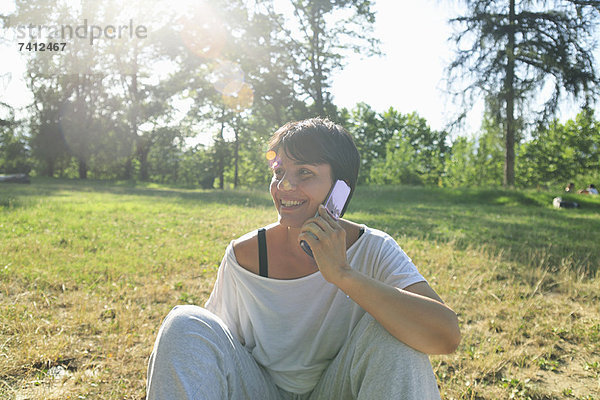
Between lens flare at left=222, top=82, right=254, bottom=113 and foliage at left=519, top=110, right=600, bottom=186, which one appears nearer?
lens flare at left=222, top=82, right=254, bottom=113

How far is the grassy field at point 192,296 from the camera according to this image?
10.0ft

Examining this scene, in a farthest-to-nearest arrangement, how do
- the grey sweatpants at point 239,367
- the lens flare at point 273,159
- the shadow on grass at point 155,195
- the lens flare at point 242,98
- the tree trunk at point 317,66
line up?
the lens flare at point 242,98
the tree trunk at point 317,66
the shadow on grass at point 155,195
the lens flare at point 273,159
the grey sweatpants at point 239,367

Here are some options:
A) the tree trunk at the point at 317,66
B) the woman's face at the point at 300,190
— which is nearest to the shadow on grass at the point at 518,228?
the woman's face at the point at 300,190

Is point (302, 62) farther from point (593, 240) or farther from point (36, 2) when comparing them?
point (593, 240)

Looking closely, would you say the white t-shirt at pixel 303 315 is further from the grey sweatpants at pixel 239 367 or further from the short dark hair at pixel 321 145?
the short dark hair at pixel 321 145

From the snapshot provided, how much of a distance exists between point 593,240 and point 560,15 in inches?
500

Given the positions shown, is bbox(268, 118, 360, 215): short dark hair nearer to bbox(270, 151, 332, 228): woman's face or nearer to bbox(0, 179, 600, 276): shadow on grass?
bbox(270, 151, 332, 228): woman's face

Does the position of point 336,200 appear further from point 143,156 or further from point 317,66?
Answer: point 143,156

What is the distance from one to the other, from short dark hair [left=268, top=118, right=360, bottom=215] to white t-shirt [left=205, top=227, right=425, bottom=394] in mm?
403

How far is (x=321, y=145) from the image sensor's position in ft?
7.21

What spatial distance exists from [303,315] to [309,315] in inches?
1.4

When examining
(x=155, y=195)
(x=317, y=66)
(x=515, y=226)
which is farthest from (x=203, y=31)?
(x=515, y=226)

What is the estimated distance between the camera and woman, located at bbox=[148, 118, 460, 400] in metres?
1.72

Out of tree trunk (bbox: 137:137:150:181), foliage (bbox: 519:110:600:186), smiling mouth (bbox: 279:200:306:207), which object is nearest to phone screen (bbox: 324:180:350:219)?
smiling mouth (bbox: 279:200:306:207)
